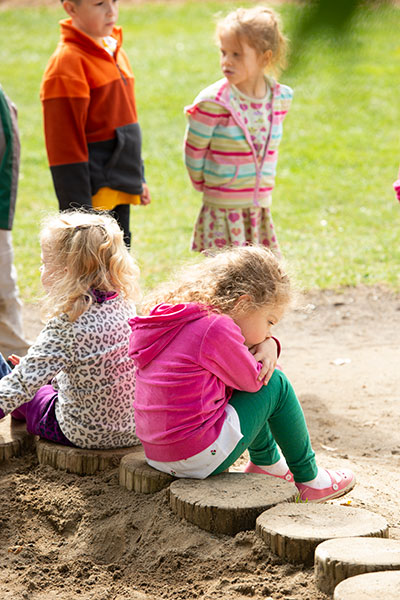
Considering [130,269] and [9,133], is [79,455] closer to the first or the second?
[130,269]

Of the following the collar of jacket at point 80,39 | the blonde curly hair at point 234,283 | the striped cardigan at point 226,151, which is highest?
the collar of jacket at point 80,39

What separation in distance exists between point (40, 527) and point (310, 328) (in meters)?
3.28

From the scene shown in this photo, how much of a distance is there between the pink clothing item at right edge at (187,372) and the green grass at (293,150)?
0.82 m

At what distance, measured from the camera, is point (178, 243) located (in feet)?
27.0

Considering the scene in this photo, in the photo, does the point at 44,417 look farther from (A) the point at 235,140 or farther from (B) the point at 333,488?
(A) the point at 235,140

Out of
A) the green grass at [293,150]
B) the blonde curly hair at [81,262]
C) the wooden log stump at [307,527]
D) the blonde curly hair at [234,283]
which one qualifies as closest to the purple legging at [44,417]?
the blonde curly hair at [81,262]

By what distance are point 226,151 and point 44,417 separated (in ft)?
6.46

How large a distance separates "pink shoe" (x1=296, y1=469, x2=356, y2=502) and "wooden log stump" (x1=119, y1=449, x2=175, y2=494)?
1.80 ft

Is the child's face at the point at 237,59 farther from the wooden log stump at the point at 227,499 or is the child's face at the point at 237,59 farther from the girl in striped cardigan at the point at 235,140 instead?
the wooden log stump at the point at 227,499

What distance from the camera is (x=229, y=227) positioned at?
15.5 ft

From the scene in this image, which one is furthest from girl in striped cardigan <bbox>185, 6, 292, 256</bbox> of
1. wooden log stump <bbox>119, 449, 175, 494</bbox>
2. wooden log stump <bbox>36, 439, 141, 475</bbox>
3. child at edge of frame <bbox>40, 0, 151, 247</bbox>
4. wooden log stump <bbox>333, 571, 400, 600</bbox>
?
wooden log stump <bbox>333, 571, 400, 600</bbox>

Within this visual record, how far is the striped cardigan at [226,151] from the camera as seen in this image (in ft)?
14.9

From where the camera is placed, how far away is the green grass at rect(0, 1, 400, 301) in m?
0.84

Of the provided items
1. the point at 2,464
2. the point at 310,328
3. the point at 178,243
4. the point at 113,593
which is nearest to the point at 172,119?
the point at 178,243
